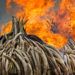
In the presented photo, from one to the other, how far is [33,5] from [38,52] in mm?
15761

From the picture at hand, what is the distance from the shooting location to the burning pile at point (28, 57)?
22.2m

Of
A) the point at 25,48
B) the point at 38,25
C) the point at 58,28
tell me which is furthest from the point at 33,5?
the point at 25,48

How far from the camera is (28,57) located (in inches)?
908

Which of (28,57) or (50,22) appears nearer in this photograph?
(28,57)

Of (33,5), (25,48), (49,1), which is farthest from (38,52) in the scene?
(49,1)

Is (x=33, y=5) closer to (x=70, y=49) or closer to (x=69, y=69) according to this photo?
(x=70, y=49)

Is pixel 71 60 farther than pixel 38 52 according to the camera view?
Yes

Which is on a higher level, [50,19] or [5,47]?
[50,19]

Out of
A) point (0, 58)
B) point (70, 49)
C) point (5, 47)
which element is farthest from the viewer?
point (70, 49)

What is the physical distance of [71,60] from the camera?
83.1 ft

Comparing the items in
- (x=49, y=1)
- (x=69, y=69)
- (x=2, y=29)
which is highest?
(x=49, y=1)

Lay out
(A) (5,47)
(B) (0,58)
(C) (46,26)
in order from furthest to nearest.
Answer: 1. (C) (46,26)
2. (A) (5,47)
3. (B) (0,58)

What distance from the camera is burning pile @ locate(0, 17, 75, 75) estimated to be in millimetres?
22230

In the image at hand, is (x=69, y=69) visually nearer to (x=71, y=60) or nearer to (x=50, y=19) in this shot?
(x=71, y=60)
